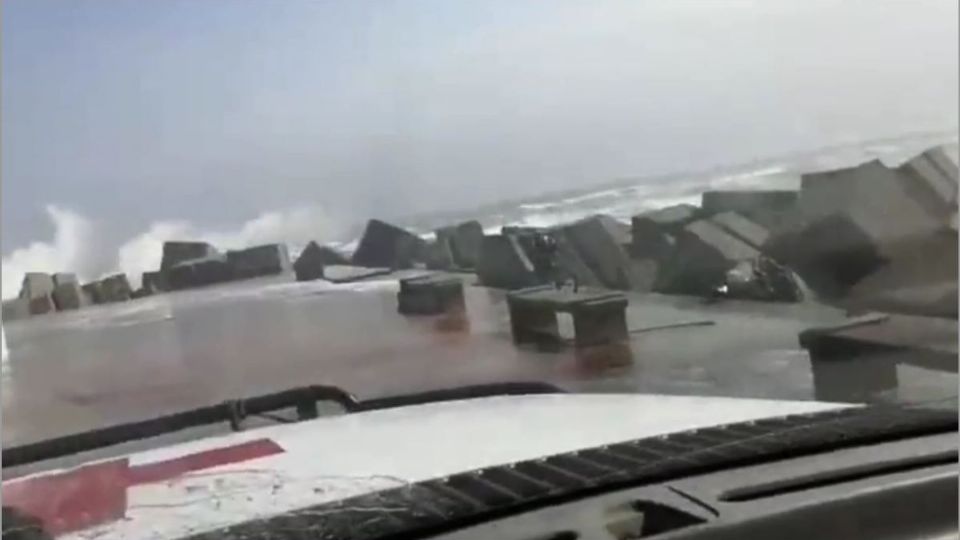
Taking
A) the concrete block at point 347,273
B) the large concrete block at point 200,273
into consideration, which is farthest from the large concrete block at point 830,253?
the large concrete block at point 200,273

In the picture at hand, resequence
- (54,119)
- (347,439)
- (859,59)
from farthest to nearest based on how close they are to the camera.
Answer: (859,59) < (347,439) < (54,119)

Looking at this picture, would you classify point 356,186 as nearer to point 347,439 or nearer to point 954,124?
point 347,439

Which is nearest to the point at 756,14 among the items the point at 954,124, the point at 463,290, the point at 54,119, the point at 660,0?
the point at 660,0

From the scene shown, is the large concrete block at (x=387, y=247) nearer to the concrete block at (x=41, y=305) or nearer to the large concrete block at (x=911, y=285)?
the concrete block at (x=41, y=305)

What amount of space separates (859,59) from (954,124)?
0.38ft

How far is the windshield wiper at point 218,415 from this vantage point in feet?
2.92

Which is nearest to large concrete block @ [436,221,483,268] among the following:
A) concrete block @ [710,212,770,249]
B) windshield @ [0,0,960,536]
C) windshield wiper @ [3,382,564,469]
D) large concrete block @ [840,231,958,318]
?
windshield @ [0,0,960,536]

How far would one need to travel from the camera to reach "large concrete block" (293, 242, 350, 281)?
946 mm

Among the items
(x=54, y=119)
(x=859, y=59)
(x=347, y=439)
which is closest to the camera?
(x=54, y=119)

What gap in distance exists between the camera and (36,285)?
86cm

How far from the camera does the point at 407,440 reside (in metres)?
0.96

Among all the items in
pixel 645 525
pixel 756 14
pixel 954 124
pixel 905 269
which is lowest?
pixel 645 525

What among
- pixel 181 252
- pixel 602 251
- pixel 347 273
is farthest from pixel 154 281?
pixel 602 251

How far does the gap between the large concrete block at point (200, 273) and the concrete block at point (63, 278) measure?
0.21ft
